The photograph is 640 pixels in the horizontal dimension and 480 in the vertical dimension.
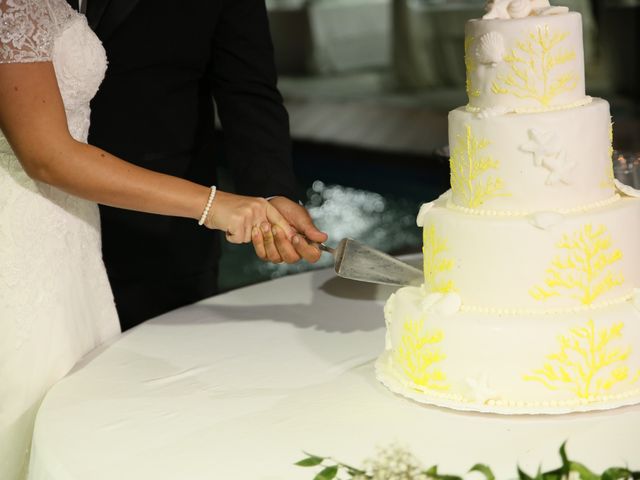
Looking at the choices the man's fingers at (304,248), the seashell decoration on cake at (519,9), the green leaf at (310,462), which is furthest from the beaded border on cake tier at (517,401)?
the seashell decoration on cake at (519,9)

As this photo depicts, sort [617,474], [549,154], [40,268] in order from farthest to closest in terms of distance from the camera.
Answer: [40,268], [549,154], [617,474]

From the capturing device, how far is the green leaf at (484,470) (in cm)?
147

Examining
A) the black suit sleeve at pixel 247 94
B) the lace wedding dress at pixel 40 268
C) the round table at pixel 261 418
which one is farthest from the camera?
the black suit sleeve at pixel 247 94

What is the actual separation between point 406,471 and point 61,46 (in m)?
1.11

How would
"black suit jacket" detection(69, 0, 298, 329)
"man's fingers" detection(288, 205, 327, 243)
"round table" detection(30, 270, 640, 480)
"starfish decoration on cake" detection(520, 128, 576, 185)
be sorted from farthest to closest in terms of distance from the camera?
"black suit jacket" detection(69, 0, 298, 329) → "man's fingers" detection(288, 205, 327, 243) → "starfish decoration on cake" detection(520, 128, 576, 185) → "round table" detection(30, 270, 640, 480)

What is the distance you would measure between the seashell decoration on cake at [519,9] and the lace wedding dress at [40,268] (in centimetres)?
81

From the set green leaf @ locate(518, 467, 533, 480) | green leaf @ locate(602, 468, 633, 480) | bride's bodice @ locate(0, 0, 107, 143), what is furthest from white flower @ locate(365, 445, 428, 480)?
bride's bodice @ locate(0, 0, 107, 143)

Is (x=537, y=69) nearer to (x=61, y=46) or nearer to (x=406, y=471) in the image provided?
(x=406, y=471)

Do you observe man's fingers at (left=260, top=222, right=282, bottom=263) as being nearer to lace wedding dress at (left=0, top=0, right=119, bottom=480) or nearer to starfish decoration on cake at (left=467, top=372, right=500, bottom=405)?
lace wedding dress at (left=0, top=0, right=119, bottom=480)

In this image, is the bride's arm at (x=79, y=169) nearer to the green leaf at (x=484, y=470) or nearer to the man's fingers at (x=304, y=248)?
the man's fingers at (x=304, y=248)

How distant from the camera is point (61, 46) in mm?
2035

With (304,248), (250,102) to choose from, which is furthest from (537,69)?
(250,102)

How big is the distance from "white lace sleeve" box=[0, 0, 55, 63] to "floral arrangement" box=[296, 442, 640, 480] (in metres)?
0.87

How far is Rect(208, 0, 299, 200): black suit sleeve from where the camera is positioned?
2.71 m
